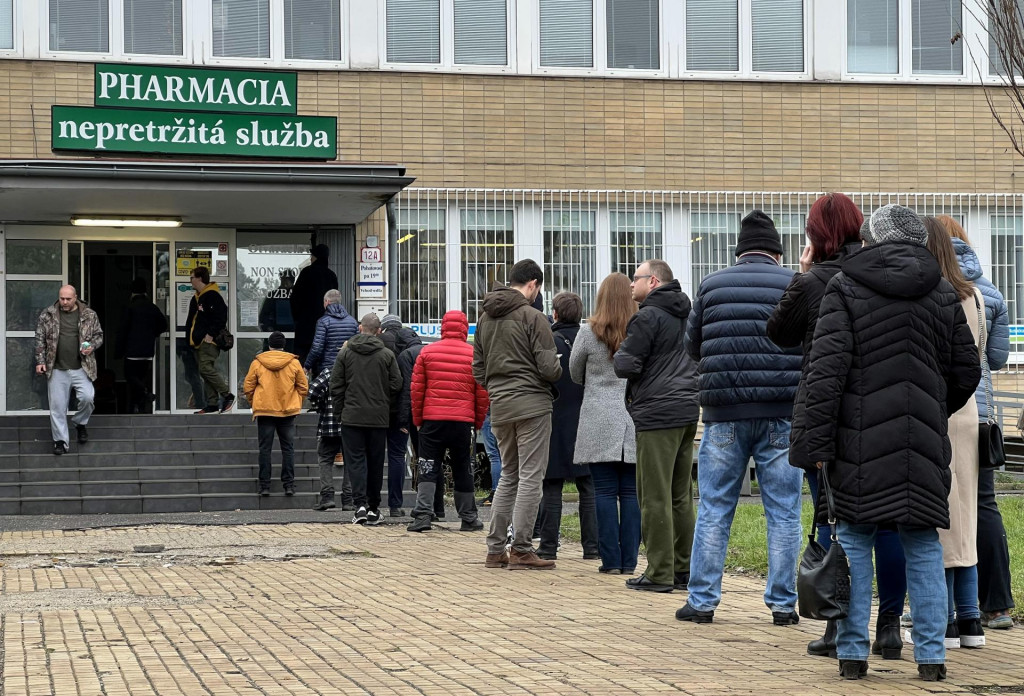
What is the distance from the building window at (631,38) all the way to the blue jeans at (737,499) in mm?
14238

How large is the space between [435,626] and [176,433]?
10.6m

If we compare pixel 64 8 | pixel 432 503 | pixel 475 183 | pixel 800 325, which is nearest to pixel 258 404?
pixel 432 503

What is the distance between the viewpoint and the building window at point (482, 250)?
20.4 meters

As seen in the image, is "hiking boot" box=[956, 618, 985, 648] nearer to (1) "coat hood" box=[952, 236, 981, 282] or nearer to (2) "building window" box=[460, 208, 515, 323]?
(1) "coat hood" box=[952, 236, 981, 282]

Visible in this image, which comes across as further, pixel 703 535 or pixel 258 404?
pixel 258 404

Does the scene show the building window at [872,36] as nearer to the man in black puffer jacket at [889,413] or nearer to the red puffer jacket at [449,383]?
the red puffer jacket at [449,383]

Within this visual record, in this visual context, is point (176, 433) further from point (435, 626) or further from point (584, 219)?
point (435, 626)

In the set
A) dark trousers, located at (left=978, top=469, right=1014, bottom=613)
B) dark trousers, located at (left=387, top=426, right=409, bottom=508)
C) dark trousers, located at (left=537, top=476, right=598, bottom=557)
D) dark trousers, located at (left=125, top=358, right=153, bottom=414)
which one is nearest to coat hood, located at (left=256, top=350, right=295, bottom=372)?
dark trousers, located at (left=387, top=426, right=409, bottom=508)

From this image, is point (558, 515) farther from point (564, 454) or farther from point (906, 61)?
point (906, 61)

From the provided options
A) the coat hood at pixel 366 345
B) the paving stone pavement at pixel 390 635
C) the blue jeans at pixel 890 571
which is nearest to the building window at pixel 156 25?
the coat hood at pixel 366 345

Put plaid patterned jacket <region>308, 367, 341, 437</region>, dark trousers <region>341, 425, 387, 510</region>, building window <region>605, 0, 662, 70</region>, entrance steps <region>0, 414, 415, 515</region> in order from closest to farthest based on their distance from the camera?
dark trousers <region>341, 425, 387, 510</region>
plaid patterned jacket <region>308, 367, 341, 437</region>
entrance steps <region>0, 414, 415, 515</region>
building window <region>605, 0, 662, 70</region>

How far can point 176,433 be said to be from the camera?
17547mm

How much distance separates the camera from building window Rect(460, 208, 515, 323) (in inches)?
804

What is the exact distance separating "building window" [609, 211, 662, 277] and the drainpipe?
3183 millimetres
